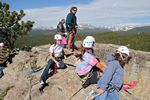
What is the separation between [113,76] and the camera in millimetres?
8242

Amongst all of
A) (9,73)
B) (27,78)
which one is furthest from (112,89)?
(9,73)

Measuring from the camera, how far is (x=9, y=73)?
20.4 meters

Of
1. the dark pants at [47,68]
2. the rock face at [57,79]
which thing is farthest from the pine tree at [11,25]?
the dark pants at [47,68]

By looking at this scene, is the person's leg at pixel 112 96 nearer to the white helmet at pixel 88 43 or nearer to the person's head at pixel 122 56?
the person's head at pixel 122 56

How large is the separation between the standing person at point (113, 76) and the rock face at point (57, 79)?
4406 mm

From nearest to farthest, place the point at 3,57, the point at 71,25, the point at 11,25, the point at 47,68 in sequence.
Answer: the point at 47,68 → the point at 71,25 → the point at 3,57 → the point at 11,25

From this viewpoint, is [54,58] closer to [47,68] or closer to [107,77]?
[47,68]

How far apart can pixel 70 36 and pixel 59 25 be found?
100 cm

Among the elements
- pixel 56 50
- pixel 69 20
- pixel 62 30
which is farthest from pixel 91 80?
pixel 62 30

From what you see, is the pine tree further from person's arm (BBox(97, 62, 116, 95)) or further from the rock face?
person's arm (BBox(97, 62, 116, 95))

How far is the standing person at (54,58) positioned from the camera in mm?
14961

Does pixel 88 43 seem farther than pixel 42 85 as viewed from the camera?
No

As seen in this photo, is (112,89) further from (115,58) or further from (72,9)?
(72,9)

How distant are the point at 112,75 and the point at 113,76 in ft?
0.26
